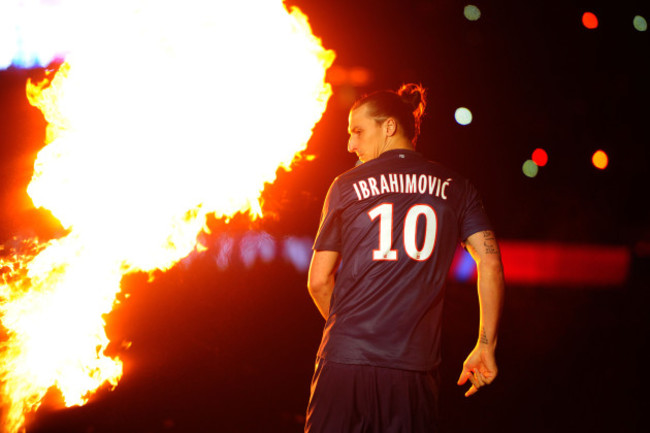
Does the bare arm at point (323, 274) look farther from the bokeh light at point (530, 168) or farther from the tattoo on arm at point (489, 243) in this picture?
the bokeh light at point (530, 168)

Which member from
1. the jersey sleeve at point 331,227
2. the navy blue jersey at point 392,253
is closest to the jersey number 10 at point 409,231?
the navy blue jersey at point 392,253

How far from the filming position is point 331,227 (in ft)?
8.07

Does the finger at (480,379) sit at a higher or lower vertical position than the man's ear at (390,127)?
lower

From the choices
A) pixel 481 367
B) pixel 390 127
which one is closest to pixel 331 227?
pixel 390 127

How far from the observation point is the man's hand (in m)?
2.40

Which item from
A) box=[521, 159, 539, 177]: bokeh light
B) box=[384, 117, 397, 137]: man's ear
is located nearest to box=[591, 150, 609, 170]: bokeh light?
box=[521, 159, 539, 177]: bokeh light

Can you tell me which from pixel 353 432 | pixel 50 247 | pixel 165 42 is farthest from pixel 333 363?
pixel 165 42

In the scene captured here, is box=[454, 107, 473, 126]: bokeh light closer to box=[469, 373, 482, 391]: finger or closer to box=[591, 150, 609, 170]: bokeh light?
box=[591, 150, 609, 170]: bokeh light

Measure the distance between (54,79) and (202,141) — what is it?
1.21 metres

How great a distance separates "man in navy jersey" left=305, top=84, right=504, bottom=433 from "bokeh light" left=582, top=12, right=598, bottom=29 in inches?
192

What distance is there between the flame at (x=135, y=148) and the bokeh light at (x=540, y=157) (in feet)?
9.60

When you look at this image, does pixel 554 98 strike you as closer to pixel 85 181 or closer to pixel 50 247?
pixel 85 181

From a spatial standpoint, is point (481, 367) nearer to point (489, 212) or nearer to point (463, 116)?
point (489, 212)

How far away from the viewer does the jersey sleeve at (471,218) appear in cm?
248
